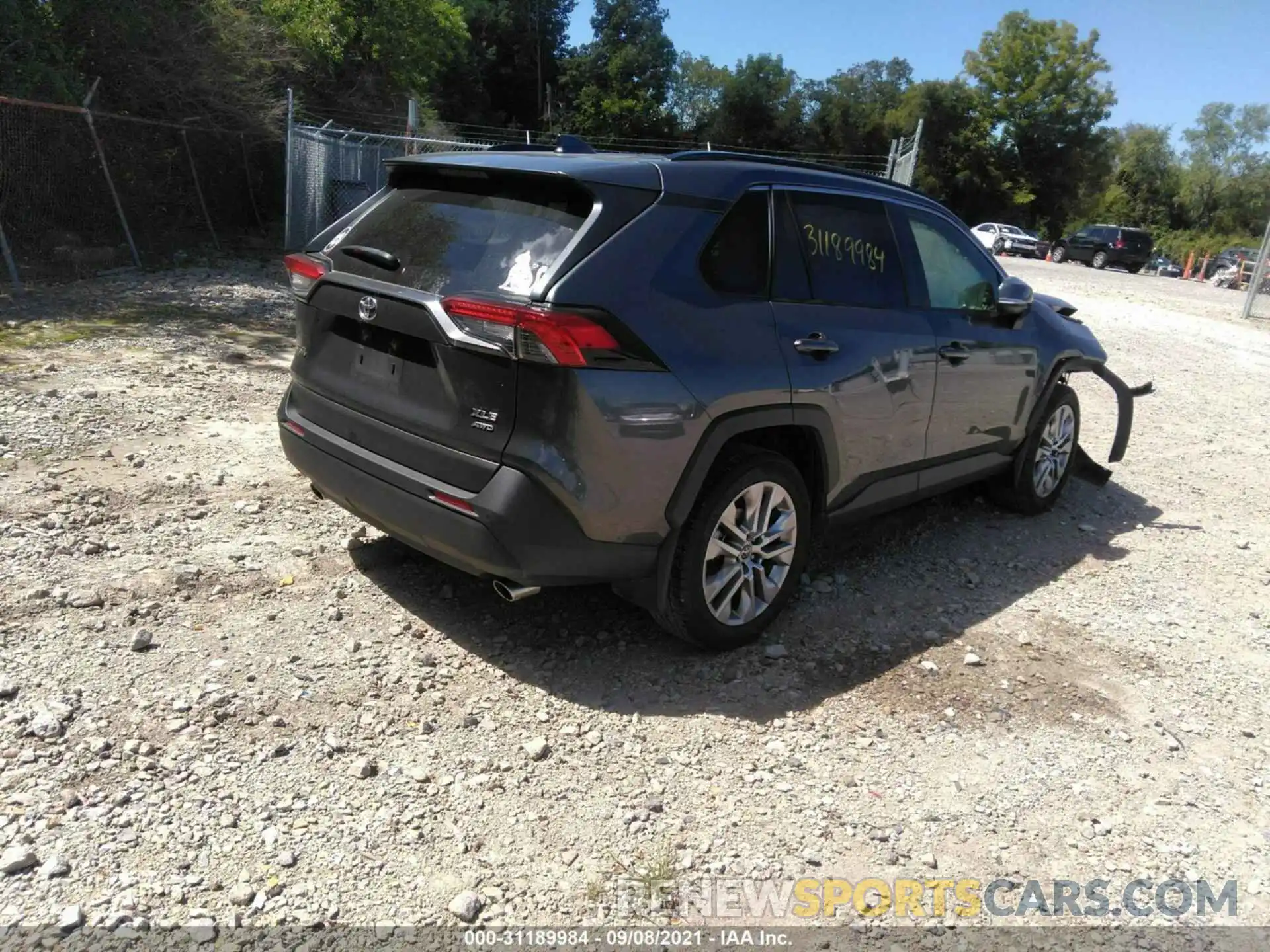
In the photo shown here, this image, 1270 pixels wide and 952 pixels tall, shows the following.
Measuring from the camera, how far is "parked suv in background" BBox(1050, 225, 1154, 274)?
36094mm

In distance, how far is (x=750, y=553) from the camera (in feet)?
12.2

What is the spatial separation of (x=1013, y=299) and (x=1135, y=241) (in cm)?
3670

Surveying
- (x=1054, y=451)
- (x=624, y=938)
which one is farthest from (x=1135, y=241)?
(x=624, y=938)

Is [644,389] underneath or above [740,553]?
above

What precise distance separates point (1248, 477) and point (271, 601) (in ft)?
22.6

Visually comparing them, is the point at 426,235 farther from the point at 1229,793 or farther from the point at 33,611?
the point at 1229,793

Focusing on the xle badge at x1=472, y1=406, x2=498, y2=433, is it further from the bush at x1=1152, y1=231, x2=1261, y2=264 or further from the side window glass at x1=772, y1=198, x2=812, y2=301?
the bush at x1=1152, y1=231, x2=1261, y2=264

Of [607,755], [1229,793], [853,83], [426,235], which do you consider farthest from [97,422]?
[853,83]

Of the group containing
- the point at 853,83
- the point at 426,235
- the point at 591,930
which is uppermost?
the point at 853,83

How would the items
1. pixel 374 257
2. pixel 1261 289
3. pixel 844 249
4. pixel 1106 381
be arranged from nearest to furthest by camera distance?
pixel 374 257 < pixel 844 249 < pixel 1106 381 < pixel 1261 289

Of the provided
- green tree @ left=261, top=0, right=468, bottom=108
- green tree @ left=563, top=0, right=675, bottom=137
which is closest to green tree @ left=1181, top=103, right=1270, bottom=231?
green tree @ left=563, top=0, right=675, bottom=137

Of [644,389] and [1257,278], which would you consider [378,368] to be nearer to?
[644,389]

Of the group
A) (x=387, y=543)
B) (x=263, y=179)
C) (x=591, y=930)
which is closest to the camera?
(x=591, y=930)

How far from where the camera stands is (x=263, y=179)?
15219mm
